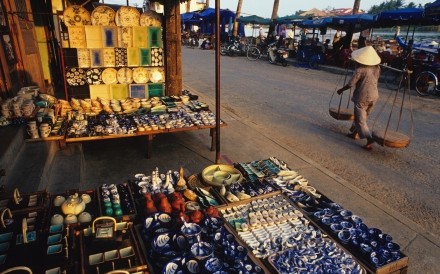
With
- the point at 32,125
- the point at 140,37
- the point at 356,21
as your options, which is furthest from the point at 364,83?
the point at 356,21

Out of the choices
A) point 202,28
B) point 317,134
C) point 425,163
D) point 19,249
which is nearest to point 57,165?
point 19,249

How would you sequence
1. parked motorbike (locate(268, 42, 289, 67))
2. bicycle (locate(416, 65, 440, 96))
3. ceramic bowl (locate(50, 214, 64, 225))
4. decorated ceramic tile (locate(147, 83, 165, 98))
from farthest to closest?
parked motorbike (locate(268, 42, 289, 67)) → bicycle (locate(416, 65, 440, 96)) → decorated ceramic tile (locate(147, 83, 165, 98)) → ceramic bowl (locate(50, 214, 64, 225))

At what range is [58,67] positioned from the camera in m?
10.3

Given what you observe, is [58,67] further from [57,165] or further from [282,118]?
[282,118]

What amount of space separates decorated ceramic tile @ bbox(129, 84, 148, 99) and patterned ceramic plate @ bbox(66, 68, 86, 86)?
1.01 metres

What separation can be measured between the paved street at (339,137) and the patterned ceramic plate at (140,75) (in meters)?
2.74

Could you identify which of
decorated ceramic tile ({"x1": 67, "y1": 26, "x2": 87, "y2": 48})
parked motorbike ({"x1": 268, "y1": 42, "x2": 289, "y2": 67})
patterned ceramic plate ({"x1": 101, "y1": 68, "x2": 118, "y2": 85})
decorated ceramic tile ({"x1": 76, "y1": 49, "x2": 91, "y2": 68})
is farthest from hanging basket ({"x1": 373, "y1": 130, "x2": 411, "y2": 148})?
parked motorbike ({"x1": 268, "y1": 42, "x2": 289, "y2": 67})

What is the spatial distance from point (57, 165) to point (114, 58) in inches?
117

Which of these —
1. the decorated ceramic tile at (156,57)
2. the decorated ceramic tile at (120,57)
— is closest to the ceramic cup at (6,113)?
the decorated ceramic tile at (120,57)

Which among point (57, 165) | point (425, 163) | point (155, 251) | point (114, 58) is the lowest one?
point (425, 163)

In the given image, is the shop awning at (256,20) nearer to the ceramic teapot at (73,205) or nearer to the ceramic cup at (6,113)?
the ceramic cup at (6,113)

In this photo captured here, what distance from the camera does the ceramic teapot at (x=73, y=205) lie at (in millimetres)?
2744

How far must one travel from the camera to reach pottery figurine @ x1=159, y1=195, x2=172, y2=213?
2.84 metres

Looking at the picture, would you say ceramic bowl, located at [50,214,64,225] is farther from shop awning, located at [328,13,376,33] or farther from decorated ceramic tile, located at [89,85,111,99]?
shop awning, located at [328,13,376,33]
